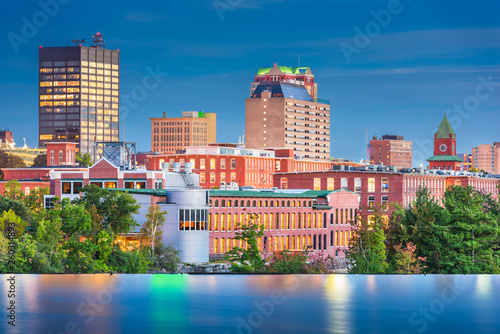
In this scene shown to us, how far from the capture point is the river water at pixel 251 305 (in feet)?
134

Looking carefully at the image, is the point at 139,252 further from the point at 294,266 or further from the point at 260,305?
the point at 260,305

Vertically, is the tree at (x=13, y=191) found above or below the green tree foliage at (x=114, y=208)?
above

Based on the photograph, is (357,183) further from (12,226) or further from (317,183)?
(12,226)

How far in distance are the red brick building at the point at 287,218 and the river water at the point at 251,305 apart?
67242mm

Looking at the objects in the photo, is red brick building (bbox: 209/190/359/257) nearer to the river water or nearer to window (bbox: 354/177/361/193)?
window (bbox: 354/177/361/193)

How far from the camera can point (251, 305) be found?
44.5 meters

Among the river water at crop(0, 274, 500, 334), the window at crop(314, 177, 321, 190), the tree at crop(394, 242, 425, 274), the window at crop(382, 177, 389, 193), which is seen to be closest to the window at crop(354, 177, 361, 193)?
the window at crop(382, 177, 389, 193)

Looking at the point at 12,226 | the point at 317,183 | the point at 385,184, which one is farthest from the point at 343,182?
the point at 12,226

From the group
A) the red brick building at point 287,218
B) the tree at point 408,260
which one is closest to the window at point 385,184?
the red brick building at point 287,218

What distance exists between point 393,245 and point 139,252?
2892cm

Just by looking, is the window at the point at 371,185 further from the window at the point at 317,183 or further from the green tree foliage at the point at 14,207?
the green tree foliage at the point at 14,207

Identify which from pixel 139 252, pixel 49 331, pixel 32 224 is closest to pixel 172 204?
pixel 139 252

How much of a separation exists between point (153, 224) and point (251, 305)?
216ft

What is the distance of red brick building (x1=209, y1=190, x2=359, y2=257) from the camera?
124 metres
